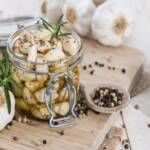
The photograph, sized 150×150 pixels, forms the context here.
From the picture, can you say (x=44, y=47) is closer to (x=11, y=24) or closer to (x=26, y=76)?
(x=26, y=76)

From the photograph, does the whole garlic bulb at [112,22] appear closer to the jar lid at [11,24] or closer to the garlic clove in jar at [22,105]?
the jar lid at [11,24]

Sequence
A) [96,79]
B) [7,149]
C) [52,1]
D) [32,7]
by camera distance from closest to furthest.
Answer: [7,149]
[96,79]
[52,1]
[32,7]

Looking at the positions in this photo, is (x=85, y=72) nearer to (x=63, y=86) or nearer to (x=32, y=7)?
(x=63, y=86)

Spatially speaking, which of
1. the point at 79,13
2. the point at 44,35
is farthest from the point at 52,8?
the point at 44,35

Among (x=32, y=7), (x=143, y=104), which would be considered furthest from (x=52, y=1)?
(x=143, y=104)

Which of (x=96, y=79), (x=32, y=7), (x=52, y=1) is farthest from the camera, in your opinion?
(x=32, y=7)

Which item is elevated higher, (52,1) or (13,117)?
(52,1)

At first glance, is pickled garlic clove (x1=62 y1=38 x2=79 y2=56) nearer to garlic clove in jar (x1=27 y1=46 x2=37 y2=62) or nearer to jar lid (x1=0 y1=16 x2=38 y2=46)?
garlic clove in jar (x1=27 y1=46 x2=37 y2=62)
